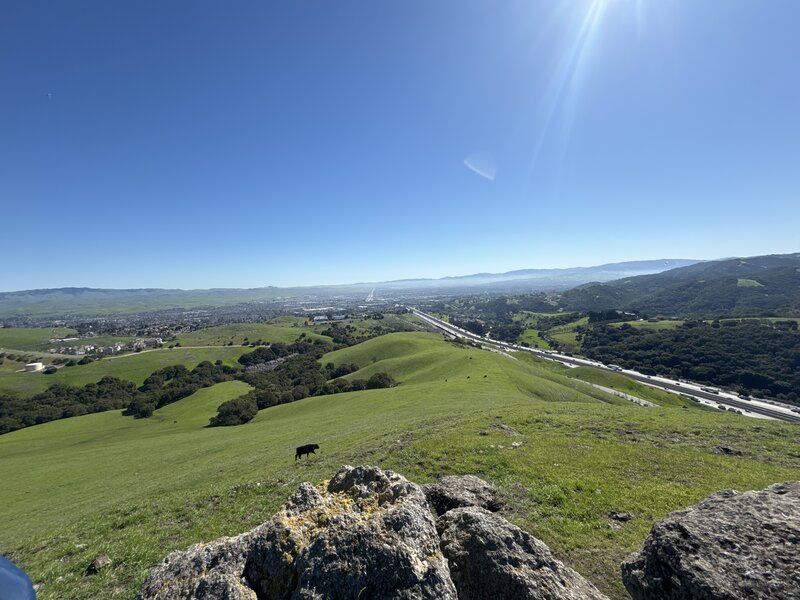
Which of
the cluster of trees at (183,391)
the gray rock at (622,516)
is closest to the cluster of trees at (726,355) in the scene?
the cluster of trees at (183,391)

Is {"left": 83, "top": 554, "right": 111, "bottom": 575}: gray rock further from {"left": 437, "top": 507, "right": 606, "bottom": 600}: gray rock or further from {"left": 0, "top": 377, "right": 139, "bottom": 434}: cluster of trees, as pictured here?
{"left": 0, "top": 377, "right": 139, "bottom": 434}: cluster of trees

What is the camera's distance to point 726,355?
157875mm

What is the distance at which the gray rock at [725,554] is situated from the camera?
19.9 ft

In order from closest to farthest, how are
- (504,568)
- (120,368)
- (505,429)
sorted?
(504,568)
(505,429)
(120,368)

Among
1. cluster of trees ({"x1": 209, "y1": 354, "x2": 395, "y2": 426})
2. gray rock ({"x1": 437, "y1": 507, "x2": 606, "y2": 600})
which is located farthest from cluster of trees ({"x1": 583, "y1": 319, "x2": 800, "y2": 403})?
gray rock ({"x1": 437, "y1": 507, "x2": 606, "y2": 600})

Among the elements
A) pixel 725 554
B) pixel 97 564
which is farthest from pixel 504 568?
pixel 97 564

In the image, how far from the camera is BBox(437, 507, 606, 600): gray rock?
23.2ft

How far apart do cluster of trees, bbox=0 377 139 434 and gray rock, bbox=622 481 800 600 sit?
141 meters

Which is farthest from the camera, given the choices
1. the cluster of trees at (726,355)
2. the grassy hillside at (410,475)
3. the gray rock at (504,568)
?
the cluster of trees at (726,355)

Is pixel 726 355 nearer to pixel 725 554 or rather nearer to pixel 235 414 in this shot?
pixel 235 414

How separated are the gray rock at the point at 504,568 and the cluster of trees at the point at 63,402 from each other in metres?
137

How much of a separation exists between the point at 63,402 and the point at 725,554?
522 ft

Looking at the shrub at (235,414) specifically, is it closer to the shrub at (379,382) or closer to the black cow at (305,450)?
the shrub at (379,382)

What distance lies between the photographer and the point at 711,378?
148250mm
